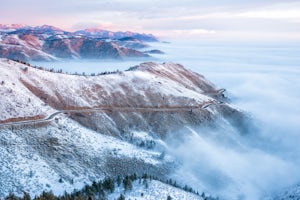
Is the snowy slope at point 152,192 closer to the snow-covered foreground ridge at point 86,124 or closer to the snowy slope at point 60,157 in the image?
the snowy slope at point 60,157

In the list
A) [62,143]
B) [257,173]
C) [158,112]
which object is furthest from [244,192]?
[62,143]

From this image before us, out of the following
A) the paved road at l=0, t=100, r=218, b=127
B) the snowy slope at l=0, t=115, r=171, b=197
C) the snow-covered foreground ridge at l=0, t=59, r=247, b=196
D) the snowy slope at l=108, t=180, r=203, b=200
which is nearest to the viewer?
the snowy slope at l=108, t=180, r=203, b=200

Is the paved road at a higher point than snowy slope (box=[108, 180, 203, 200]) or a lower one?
higher

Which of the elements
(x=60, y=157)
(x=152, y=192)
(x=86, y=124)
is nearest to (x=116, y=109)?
(x=86, y=124)

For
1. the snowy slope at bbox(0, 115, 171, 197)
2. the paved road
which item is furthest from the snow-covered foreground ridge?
the paved road

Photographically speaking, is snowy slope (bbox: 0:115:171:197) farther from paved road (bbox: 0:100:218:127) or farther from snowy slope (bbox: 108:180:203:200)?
snowy slope (bbox: 108:180:203:200)

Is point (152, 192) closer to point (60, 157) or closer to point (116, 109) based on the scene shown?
point (60, 157)

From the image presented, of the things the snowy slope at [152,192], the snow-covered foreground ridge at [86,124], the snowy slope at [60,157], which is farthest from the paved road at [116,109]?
the snowy slope at [152,192]

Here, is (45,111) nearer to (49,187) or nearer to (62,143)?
(62,143)
